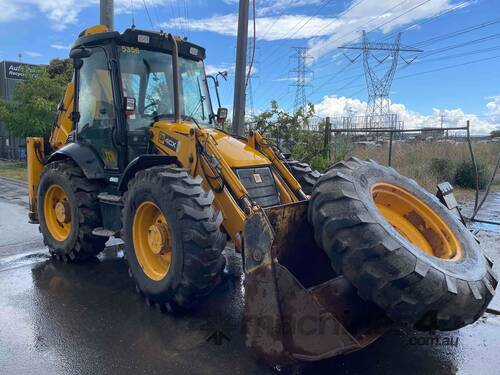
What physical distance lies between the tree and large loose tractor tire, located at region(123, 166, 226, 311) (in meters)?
16.2

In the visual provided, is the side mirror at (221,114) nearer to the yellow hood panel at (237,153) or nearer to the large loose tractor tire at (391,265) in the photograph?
the yellow hood panel at (237,153)

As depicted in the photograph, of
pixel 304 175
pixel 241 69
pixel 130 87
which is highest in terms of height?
pixel 241 69

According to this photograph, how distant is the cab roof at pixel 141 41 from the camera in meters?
5.40

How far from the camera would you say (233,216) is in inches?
175

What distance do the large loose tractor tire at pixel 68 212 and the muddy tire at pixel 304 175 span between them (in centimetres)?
253

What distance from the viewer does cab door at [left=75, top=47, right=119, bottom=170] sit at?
5.64 metres

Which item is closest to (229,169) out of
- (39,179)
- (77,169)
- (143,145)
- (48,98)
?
(143,145)

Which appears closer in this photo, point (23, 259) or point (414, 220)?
point (414, 220)

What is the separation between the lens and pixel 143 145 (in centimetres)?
552

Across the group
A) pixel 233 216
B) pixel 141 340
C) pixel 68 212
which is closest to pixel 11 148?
pixel 68 212

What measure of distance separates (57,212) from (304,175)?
138 inches

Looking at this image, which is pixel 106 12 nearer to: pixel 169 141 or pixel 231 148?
pixel 169 141

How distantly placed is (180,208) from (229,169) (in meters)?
0.77

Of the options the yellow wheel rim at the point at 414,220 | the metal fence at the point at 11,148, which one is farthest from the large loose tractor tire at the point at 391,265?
the metal fence at the point at 11,148
